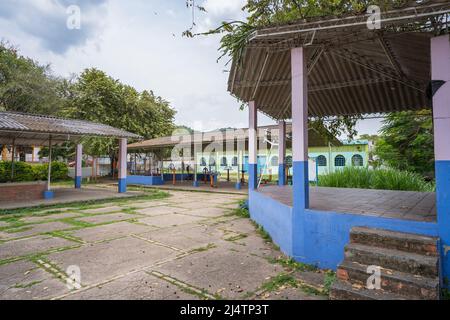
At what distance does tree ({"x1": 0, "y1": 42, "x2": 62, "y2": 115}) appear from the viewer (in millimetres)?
17953

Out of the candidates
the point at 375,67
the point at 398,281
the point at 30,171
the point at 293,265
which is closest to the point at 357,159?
the point at 375,67

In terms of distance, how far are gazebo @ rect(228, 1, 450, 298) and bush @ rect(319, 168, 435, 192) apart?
8.64 feet

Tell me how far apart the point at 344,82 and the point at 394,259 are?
4690mm

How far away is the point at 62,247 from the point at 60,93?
67.7 feet

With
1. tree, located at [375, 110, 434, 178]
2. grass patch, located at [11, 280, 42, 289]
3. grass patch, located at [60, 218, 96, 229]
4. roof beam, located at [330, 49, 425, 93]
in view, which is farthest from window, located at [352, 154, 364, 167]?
grass patch, located at [11, 280, 42, 289]

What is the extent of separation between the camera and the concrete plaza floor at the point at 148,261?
309 centimetres

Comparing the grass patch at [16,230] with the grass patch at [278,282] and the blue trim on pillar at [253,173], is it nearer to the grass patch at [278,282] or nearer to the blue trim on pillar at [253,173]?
the blue trim on pillar at [253,173]

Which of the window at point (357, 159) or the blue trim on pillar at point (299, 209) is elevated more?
the window at point (357, 159)

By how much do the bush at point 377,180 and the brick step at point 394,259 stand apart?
6.12m

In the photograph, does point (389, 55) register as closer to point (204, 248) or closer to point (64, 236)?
point (204, 248)

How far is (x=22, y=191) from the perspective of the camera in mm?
10273

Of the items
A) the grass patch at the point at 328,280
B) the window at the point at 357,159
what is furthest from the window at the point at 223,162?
the grass patch at the point at 328,280

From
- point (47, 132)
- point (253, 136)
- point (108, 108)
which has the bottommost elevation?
point (253, 136)
